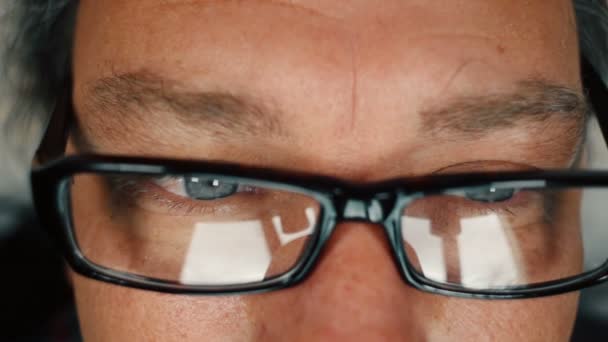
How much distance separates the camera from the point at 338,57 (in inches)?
31.2

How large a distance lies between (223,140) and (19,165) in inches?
42.6

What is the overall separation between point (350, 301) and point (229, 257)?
179 millimetres

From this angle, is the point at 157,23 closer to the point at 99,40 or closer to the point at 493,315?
the point at 99,40

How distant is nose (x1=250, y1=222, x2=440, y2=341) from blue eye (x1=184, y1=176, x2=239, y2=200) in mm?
163

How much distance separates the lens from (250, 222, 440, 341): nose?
2.52 ft

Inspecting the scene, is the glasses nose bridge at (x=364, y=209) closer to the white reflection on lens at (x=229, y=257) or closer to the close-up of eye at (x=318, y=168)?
the close-up of eye at (x=318, y=168)

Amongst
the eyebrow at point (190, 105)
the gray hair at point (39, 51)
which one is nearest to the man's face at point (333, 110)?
the eyebrow at point (190, 105)

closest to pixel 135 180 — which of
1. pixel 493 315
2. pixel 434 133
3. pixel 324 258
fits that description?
pixel 324 258

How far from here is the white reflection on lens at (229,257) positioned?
829 mm

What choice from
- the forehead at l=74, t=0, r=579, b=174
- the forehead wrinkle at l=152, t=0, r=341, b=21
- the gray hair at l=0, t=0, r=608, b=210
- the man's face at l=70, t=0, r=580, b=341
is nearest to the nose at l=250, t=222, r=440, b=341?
the man's face at l=70, t=0, r=580, b=341

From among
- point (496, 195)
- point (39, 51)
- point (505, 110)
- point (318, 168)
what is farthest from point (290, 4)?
point (39, 51)

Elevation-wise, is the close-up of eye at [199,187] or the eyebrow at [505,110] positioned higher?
the eyebrow at [505,110]

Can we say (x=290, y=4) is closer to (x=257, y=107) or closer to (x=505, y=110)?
(x=257, y=107)

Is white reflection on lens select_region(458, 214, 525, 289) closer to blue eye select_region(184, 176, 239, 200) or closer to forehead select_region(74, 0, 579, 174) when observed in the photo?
forehead select_region(74, 0, 579, 174)
